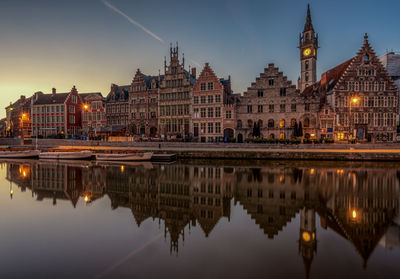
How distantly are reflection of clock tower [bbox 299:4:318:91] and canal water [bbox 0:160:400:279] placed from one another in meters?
53.7

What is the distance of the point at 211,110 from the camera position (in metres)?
46.0

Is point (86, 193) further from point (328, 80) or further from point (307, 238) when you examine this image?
point (328, 80)

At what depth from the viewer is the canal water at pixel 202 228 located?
686 cm

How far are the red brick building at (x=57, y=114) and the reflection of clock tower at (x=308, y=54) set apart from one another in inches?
2490

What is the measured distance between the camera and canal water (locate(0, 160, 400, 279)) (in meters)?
6.86

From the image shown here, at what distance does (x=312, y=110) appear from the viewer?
40.7 m

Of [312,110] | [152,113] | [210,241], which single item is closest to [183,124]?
[152,113]

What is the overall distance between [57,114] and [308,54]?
69.5 metres

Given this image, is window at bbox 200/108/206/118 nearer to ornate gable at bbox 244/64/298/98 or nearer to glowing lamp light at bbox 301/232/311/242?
ornate gable at bbox 244/64/298/98

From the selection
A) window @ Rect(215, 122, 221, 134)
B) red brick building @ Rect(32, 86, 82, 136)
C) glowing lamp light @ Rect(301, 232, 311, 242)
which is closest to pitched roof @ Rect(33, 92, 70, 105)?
red brick building @ Rect(32, 86, 82, 136)

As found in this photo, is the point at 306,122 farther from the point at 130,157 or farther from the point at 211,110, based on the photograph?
the point at 130,157

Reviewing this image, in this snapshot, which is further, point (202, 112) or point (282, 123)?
point (202, 112)

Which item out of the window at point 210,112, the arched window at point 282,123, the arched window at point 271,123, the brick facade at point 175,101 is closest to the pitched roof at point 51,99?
the brick facade at point 175,101

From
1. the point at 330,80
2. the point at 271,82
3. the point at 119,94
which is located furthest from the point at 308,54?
the point at 119,94
